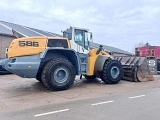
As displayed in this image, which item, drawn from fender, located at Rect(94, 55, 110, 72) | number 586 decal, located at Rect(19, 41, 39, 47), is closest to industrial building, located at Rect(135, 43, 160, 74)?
fender, located at Rect(94, 55, 110, 72)

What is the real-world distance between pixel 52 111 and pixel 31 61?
321 cm

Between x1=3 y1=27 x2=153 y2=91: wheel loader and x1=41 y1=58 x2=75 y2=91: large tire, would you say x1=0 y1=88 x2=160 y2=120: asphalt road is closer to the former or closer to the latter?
x1=41 y1=58 x2=75 y2=91: large tire

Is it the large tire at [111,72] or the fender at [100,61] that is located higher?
the fender at [100,61]

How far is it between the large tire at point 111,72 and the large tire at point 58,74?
2009mm

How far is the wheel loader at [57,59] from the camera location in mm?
8773

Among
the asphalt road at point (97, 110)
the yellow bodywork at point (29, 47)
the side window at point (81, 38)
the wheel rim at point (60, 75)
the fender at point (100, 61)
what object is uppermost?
the side window at point (81, 38)

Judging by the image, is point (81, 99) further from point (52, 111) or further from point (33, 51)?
point (33, 51)

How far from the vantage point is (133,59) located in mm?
12953

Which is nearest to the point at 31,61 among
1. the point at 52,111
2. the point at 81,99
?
the point at 81,99

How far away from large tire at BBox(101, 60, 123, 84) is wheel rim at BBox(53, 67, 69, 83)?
7.64 feet

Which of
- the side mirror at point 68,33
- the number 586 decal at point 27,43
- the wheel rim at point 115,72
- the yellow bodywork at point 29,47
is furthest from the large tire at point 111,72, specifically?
the number 586 decal at point 27,43

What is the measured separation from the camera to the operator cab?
10.1 metres

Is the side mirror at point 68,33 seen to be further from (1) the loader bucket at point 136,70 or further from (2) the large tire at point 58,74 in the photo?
(1) the loader bucket at point 136,70

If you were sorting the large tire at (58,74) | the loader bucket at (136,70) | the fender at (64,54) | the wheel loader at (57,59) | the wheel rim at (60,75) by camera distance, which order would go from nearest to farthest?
the wheel loader at (57,59), the large tire at (58,74), the fender at (64,54), the wheel rim at (60,75), the loader bucket at (136,70)
